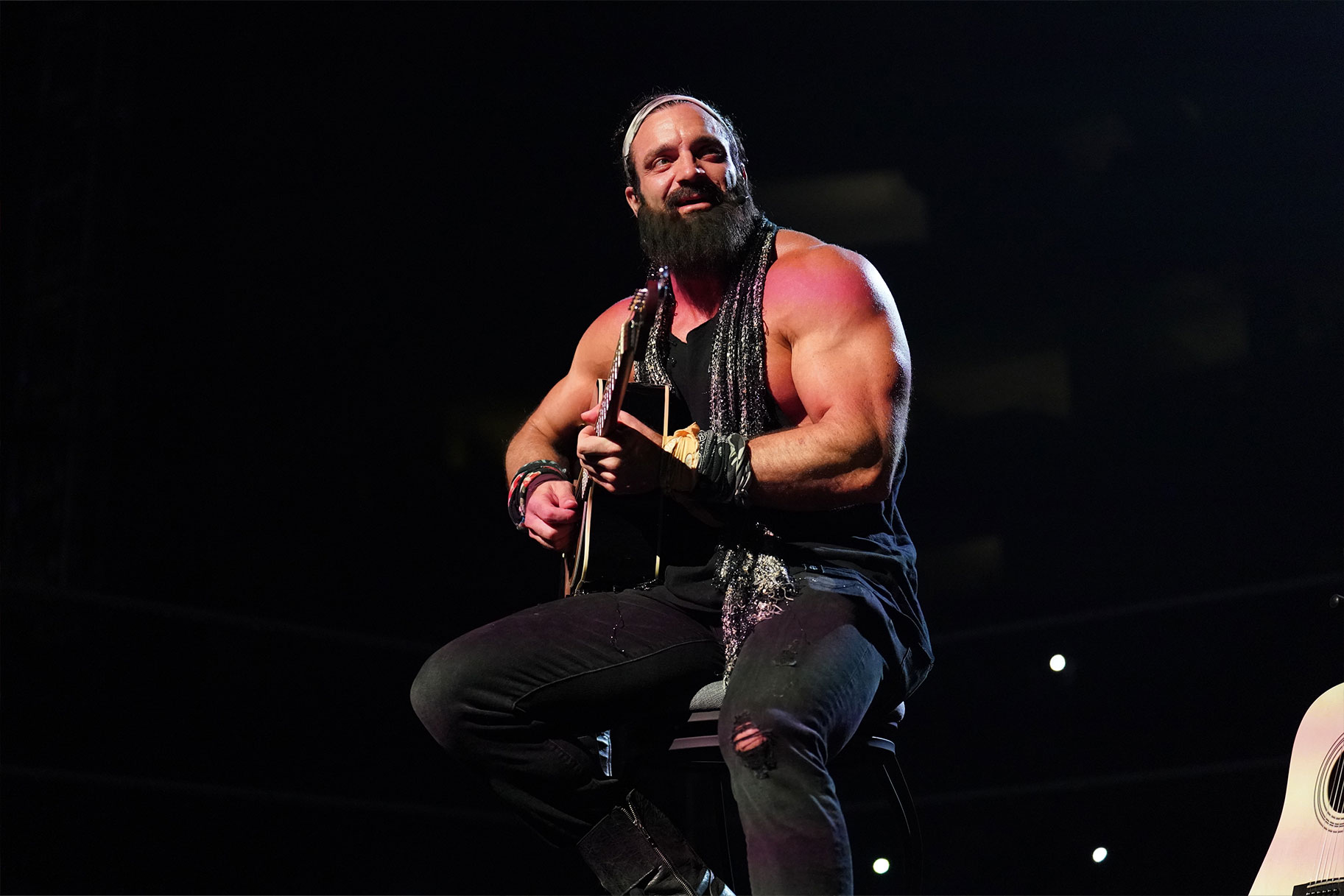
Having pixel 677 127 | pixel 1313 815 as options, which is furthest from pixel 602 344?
pixel 1313 815

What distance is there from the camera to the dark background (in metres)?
3.19

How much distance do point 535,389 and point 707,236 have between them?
211cm

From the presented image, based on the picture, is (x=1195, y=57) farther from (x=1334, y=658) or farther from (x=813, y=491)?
(x=813, y=491)

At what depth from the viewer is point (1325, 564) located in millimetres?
3031

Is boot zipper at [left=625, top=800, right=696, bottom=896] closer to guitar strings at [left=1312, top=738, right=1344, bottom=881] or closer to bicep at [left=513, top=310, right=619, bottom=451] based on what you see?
bicep at [left=513, top=310, right=619, bottom=451]

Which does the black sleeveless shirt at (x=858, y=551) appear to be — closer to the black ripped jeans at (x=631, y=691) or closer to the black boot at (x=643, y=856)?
the black ripped jeans at (x=631, y=691)

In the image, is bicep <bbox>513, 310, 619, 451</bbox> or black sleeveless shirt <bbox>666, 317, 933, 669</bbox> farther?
bicep <bbox>513, 310, 619, 451</bbox>

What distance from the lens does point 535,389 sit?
173 inches

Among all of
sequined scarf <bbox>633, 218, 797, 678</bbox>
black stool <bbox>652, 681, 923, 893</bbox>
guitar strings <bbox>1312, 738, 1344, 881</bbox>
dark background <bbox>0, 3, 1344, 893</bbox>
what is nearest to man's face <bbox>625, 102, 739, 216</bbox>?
sequined scarf <bbox>633, 218, 797, 678</bbox>

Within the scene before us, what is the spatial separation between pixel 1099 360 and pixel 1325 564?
A: 0.86 meters

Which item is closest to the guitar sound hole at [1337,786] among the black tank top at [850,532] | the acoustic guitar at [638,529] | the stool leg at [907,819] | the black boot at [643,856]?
the stool leg at [907,819]

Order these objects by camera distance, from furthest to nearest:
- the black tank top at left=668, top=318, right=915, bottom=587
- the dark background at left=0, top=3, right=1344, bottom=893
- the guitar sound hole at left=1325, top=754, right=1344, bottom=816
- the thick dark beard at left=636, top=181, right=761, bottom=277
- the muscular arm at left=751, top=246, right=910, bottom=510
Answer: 1. the dark background at left=0, top=3, right=1344, bottom=893
2. the thick dark beard at left=636, top=181, right=761, bottom=277
3. the guitar sound hole at left=1325, top=754, right=1344, bottom=816
4. the black tank top at left=668, top=318, right=915, bottom=587
5. the muscular arm at left=751, top=246, right=910, bottom=510

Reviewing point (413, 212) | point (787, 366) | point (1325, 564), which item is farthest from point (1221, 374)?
point (413, 212)

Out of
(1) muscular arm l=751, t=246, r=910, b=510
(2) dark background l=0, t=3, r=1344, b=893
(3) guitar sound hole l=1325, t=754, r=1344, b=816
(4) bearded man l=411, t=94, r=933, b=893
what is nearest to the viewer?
(4) bearded man l=411, t=94, r=933, b=893
